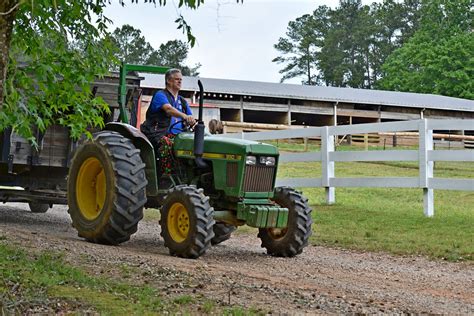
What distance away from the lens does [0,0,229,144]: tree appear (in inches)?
319

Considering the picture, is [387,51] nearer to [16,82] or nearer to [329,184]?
[329,184]

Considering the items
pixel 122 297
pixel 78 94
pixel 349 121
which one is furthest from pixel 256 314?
pixel 349 121

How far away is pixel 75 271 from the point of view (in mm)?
6363

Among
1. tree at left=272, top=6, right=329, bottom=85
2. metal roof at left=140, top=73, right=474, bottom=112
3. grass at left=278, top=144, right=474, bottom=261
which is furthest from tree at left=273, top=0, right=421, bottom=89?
grass at left=278, top=144, right=474, bottom=261

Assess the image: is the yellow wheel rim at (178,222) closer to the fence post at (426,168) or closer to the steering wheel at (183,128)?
the steering wheel at (183,128)

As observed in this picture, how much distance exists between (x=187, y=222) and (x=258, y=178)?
1007 millimetres

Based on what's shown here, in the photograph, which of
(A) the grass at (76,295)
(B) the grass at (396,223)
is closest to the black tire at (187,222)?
(A) the grass at (76,295)

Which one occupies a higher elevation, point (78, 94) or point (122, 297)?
point (78, 94)

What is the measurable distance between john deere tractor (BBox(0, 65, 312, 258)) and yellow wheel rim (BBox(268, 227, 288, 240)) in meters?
0.01

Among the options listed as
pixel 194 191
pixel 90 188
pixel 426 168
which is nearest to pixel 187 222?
pixel 194 191

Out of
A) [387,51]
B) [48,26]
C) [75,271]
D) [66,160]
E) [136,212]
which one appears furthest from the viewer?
[387,51]

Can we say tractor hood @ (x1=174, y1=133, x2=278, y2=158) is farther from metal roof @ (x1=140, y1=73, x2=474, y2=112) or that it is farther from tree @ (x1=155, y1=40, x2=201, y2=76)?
tree @ (x1=155, y1=40, x2=201, y2=76)

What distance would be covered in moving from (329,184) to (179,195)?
5959mm

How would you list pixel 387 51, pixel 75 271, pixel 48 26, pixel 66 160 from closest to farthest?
pixel 75 271 → pixel 48 26 → pixel 66 160 → pixel 387 51
